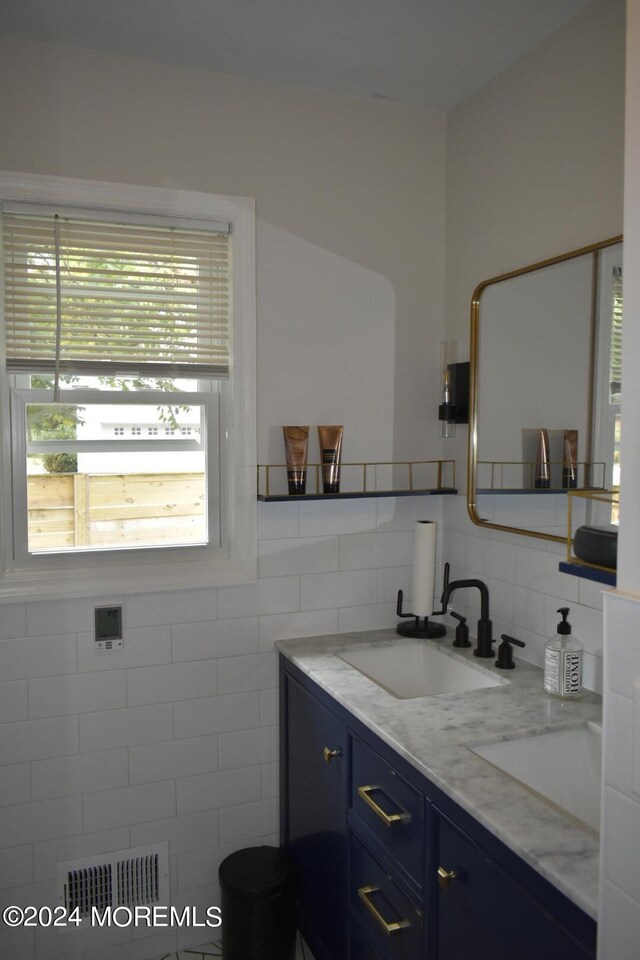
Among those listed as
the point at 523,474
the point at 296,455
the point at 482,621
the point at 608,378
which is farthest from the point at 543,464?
the point at 296,455

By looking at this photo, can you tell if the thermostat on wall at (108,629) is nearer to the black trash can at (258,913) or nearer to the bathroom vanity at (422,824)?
the bathroom vanity at (422,824)

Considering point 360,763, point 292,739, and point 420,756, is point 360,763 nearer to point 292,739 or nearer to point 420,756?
point 420,756

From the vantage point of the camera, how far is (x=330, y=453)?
2.43 metres

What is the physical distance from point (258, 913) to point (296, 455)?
4.56ft

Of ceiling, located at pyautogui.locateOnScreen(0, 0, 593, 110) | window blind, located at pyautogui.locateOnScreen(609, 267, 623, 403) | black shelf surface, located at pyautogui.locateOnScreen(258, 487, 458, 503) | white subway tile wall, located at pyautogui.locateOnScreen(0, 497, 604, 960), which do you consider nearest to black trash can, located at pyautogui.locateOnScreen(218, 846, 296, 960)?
white subway tile wall, located at pyautogui.locateOnScreen(0, 497, 604, 960)

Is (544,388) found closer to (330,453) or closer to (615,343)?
(615,343)

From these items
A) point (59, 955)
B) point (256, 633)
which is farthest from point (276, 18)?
point (59, 955)

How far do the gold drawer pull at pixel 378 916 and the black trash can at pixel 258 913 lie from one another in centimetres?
41

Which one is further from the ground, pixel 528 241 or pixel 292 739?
pixel 528 241

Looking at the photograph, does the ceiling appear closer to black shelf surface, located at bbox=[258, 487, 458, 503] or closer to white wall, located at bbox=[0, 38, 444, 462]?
white wall, located at bbox=[0, 38, 444, 462]

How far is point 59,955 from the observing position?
89.0 inches

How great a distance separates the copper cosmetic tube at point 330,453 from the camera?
2424 millimetres

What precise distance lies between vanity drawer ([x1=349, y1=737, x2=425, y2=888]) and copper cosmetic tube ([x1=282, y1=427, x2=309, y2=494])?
85 cm

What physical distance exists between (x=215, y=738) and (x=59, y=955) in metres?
0.79
